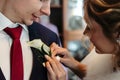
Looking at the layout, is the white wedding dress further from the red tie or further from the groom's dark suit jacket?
the red tie

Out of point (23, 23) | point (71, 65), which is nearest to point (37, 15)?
point (23, 23)

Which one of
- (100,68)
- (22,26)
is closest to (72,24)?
(100,68)

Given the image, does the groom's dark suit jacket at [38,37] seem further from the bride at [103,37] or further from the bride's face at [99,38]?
the bride's face at [99,38]

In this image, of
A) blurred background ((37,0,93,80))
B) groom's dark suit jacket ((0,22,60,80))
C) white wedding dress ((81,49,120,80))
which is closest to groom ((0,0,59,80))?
groom's dark suit jacket ((0,22,60,80))

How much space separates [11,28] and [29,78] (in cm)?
23

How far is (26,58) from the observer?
1297 millimetres

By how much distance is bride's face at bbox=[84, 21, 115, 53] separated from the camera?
4.03 ft

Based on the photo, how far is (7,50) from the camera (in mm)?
1257

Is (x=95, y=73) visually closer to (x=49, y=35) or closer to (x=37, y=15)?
(x=49, y=35)

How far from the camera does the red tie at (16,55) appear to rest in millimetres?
1237

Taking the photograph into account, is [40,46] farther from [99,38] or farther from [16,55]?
[99,38]

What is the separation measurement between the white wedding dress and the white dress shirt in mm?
316

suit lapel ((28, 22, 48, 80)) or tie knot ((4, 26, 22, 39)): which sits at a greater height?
tie knot ((4, 26, 22, 39))

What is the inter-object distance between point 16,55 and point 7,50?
0.15 ft
